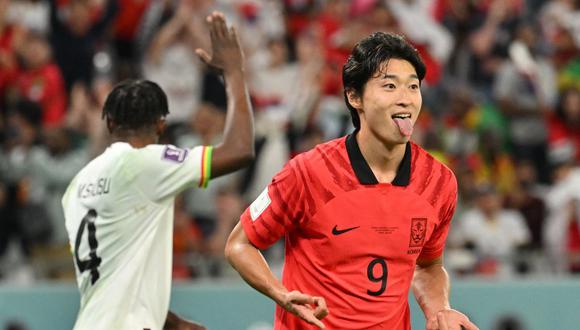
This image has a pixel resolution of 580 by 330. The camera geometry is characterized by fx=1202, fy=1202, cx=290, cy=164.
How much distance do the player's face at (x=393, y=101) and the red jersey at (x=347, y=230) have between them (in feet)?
0.60

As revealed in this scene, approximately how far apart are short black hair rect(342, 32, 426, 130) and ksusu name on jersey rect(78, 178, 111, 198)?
117 centimetres

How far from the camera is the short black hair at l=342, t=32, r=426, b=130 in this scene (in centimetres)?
503

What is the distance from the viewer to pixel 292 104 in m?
11.0

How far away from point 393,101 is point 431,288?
0.89 m

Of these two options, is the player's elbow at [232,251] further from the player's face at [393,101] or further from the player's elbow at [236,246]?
the player's face at [393,101]

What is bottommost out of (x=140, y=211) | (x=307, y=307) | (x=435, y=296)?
(x=307, y=307)

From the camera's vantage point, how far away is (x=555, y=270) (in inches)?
364

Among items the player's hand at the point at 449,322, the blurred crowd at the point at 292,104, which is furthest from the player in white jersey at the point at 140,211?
the blurred crowd at the point at 292,104

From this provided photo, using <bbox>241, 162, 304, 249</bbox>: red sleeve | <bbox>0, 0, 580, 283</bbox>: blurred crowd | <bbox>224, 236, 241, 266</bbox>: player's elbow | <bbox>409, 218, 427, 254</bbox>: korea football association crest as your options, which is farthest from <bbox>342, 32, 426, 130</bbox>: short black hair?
<bbox>0, 0, 580, 283</bbox>: blurred crowd

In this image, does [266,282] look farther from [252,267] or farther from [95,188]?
[95,188]

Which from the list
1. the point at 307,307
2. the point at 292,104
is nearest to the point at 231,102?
the point at 307,307

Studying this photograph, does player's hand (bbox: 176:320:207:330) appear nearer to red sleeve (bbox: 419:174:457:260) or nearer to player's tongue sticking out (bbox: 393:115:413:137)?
red sleeve (bbox: 419:174:457:260)

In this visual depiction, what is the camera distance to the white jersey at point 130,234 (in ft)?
17.4

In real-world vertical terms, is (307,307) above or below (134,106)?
below
